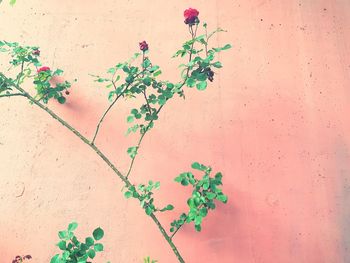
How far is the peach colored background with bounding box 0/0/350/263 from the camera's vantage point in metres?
1.58

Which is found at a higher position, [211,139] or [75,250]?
[211,139]

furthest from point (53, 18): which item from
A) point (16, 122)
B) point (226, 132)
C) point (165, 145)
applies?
point (226, 132)

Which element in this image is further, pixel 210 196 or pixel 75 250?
pixel 210 196

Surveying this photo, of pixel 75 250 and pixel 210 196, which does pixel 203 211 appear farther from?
pixel 75 250

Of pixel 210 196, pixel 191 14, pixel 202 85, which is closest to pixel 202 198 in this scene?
pixel 210 196

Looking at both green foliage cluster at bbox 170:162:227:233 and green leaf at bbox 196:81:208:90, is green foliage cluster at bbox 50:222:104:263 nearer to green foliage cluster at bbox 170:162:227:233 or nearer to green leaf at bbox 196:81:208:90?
green foliage cluster at bbox 170:162:227:233

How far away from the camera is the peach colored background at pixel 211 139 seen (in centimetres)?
158

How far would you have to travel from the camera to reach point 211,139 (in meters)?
1.70

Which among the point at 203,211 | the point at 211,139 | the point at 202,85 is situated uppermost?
the point at 211,139

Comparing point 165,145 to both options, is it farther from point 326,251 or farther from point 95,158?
point 326,251

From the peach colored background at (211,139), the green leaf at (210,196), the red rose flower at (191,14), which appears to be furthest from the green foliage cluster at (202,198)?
the red rose flower at (191,14)

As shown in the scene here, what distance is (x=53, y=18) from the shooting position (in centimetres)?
192

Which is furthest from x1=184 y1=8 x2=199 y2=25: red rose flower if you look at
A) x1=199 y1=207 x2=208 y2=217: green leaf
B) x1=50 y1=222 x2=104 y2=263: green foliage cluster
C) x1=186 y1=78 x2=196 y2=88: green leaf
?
x1=50 y1=222 x2=104 y2=263: green foliage cluster

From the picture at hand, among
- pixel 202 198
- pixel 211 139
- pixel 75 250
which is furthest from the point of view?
pixel 211 139
